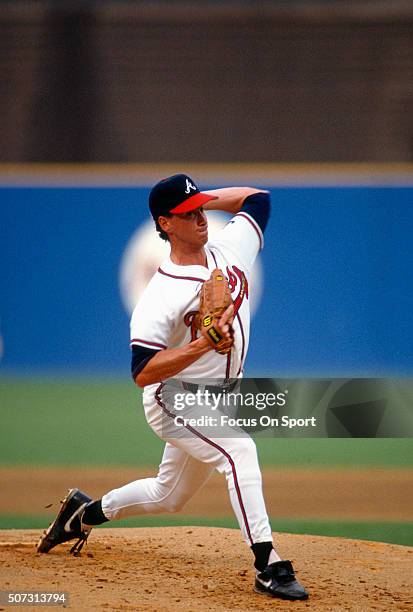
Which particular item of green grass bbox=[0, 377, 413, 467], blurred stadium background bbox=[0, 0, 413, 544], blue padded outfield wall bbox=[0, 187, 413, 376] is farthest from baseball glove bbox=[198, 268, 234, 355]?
blue padded outfield wall bbox=[0, 187, 413, 376]

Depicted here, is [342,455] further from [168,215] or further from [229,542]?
[168,215]

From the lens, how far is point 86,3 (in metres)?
10.8

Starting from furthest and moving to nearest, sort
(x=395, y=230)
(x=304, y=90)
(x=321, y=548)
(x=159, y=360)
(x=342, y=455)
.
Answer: (x=304, y=90)
(x=395, y=230)
(x=342, y=455)
(x=321, y=548)
(x=159, y=360)

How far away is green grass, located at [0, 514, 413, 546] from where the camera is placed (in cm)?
478

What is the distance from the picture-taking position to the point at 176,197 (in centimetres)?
349

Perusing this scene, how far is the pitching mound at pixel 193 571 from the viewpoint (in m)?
3.23

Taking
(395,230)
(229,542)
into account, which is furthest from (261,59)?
(229,542)

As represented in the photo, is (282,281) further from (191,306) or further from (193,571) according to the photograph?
(191,306)

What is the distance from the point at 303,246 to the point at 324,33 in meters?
3.03

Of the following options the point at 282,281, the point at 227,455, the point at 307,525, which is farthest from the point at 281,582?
the point at 282,281

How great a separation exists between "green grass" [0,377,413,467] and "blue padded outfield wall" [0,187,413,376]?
1.86ft

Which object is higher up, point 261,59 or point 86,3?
point 86,3

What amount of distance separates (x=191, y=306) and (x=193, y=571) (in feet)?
3.51

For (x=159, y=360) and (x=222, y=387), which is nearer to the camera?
(x=159, y=360)
